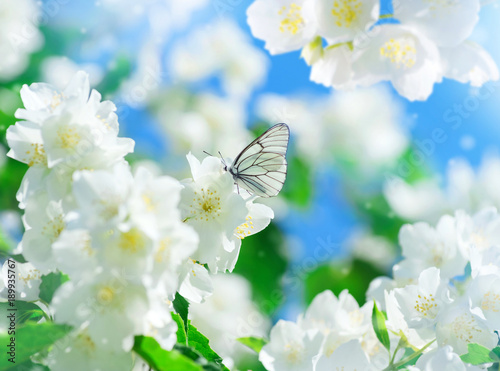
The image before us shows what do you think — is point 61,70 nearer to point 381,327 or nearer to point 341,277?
point 341,277

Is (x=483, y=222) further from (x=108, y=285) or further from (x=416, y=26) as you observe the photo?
(x=108, y=285)

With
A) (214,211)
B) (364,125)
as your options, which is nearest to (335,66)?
(214,211)

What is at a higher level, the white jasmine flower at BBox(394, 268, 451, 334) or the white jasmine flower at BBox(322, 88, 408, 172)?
the white jasmine flower at BBox(394, 268, 451, 334)

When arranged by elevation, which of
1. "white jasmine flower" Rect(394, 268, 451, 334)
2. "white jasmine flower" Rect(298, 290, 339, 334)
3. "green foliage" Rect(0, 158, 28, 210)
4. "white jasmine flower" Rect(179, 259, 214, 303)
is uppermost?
"white jasmine flower" Rect(179, 259, 214, 303)

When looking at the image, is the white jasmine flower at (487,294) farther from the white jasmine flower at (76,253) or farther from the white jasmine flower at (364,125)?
the white jasmine flower at (364,125)

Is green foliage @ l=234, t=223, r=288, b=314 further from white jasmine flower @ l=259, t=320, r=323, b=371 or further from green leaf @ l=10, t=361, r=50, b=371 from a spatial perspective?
green leaf @ l=10, t=361, r=50, b=371

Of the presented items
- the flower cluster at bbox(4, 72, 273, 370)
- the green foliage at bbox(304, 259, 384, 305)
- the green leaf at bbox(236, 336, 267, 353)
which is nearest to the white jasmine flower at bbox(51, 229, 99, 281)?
the flower cluster at bbox(4, 72, 273, 370)

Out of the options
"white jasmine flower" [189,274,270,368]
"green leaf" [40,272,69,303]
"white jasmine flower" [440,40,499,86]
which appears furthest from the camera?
"white jasmine flower" [189,274,270,368]
